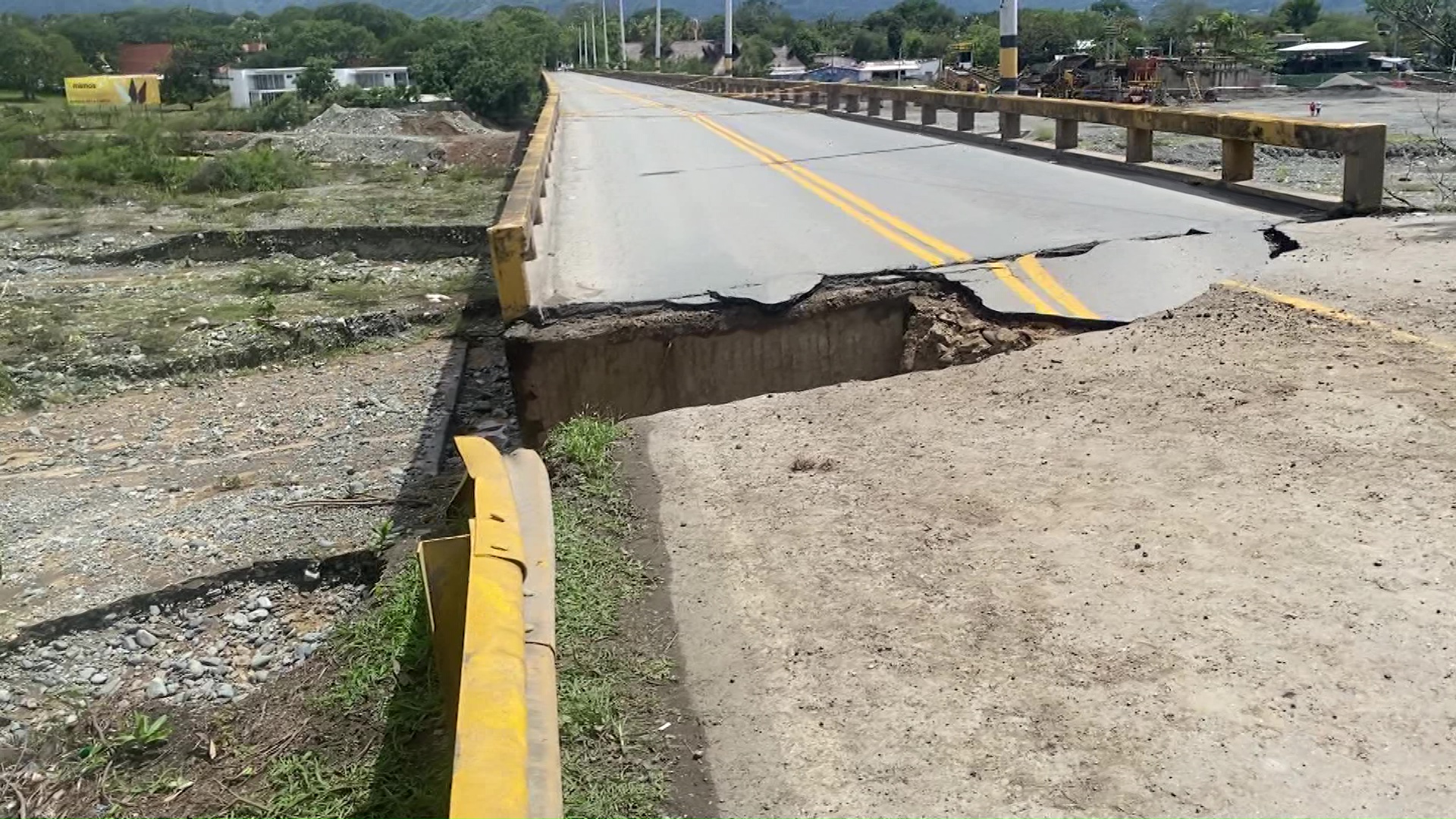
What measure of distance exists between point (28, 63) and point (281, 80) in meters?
23.2

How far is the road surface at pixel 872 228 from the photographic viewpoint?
8484 mm

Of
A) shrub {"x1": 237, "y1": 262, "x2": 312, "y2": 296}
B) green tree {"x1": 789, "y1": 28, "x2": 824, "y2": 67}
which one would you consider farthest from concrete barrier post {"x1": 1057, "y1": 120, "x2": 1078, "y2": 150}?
green tree {"x1": 789, "y1": 28, "x2": 824, "y2": 67}

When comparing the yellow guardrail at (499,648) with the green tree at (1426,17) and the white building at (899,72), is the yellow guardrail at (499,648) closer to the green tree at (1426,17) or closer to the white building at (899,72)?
the green tree at (1426,17)

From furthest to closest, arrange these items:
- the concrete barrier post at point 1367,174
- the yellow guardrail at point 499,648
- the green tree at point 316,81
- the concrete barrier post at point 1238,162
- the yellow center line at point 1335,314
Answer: the green tree at point 316,81 → the concrete barrier post at point 1238,162 → the concrete barrier post at point 1367,174 → the yellow center line at point 1335,314 → the yellow guardrail at point 499,648

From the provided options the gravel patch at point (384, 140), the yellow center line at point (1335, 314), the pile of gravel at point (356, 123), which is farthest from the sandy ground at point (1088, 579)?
the pile of gravel at point (356, 123)

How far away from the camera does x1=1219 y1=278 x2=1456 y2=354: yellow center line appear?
650cm

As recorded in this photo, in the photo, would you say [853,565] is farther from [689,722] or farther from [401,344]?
[401,344]

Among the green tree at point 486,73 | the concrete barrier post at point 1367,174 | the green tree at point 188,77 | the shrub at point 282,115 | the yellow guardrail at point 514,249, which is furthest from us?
the green tree at point 188,77

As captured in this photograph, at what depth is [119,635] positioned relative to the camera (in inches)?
286

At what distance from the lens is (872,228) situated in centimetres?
1069

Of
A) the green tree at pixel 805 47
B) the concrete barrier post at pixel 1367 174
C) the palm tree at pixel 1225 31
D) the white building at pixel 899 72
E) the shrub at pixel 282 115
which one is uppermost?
the green tree at pixel 805 47

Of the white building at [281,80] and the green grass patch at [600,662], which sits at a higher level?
the white building at [281,80]

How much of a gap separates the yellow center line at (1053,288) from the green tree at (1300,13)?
5553 inches

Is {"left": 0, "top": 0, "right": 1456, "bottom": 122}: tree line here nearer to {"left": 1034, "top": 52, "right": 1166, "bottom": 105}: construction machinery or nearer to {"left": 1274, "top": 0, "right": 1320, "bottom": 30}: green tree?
{"left": 1274, "top": 0, "right": 1320, "bottom": 30}: green tree
